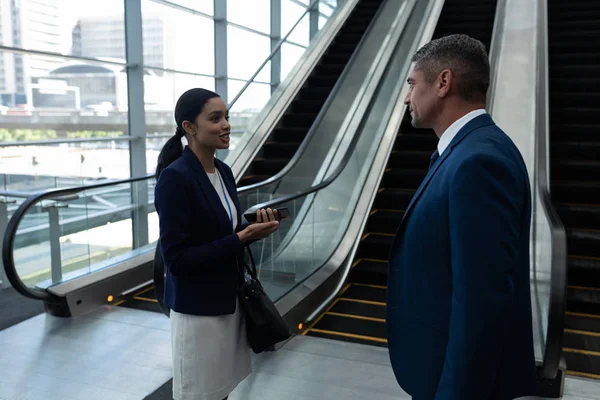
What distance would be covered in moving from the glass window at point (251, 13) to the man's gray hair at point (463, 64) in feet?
Answer: 41.7

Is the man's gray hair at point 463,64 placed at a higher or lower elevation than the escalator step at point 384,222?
higher

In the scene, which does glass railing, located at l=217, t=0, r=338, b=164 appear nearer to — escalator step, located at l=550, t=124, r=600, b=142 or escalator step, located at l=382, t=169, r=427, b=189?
escalator step, located at l=382, t=169, r=427, b=189

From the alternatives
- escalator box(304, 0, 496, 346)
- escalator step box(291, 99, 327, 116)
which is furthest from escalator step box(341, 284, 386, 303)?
escalator step box(291, 99, 327, 116)

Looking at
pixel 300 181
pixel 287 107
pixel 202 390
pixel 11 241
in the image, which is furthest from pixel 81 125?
pixel 202 390

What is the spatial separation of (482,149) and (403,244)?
1.22 feet

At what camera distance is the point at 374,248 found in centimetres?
605

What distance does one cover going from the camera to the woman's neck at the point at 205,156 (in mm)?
2311

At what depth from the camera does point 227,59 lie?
13602 mm

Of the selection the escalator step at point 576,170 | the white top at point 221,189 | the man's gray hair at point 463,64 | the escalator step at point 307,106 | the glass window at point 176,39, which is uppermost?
the glass window at point 176,39

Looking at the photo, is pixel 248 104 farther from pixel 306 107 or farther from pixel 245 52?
pixel 245 52

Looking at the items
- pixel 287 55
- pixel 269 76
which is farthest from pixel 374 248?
pixel 287 55

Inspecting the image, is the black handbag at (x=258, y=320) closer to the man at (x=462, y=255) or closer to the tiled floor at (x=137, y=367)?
the man at (x=462, y=255)

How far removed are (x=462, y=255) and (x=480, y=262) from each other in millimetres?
43

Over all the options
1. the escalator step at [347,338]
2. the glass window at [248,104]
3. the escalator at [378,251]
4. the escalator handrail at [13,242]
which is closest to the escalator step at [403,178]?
the escalator at [378,251]
